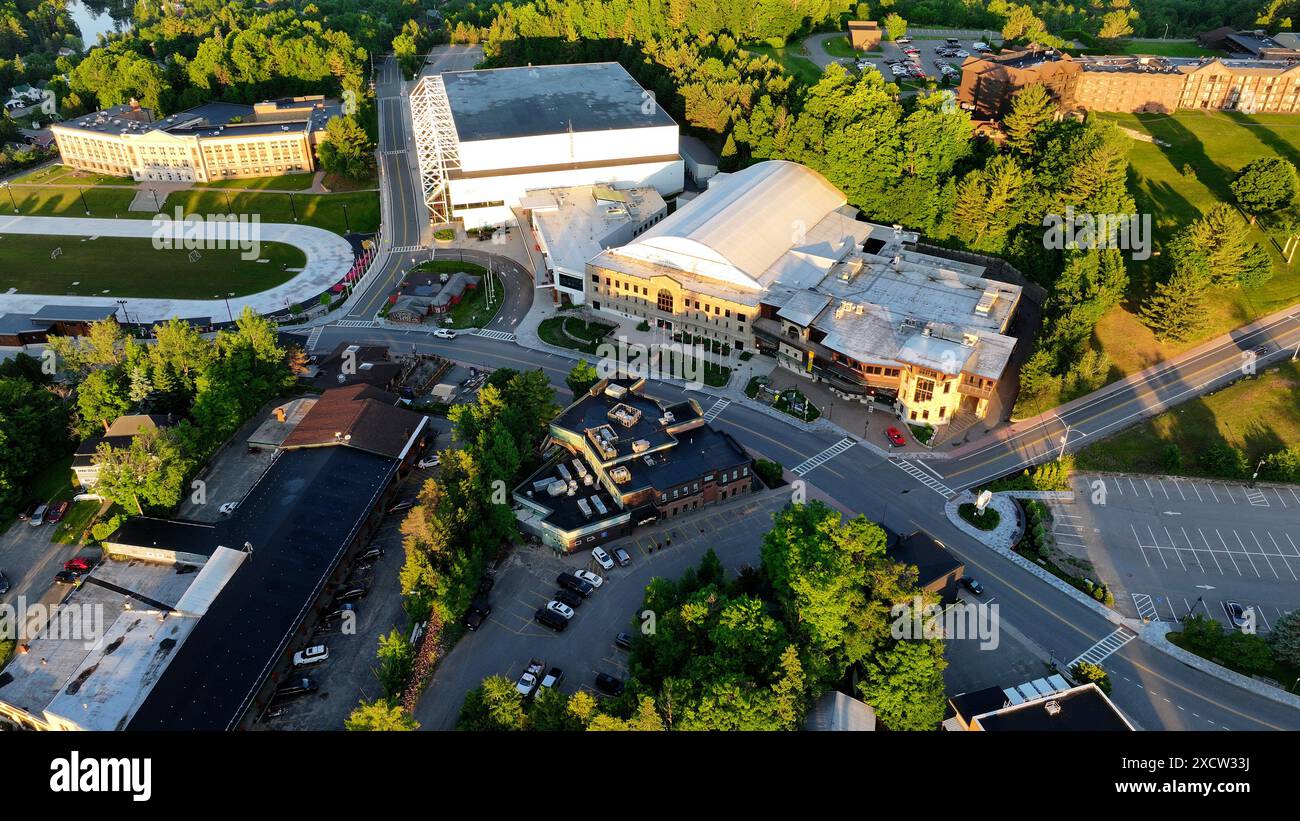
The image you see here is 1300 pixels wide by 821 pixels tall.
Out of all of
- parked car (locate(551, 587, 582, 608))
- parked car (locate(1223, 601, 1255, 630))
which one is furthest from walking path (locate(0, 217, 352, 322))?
parked car (locate(1223, 601, 1255, 630))

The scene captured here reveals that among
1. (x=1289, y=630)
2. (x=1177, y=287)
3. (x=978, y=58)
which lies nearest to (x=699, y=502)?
(x=1289, y=630)

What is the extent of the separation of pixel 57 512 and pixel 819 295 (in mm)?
83025

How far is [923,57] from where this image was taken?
177 metres

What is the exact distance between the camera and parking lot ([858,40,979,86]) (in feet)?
544

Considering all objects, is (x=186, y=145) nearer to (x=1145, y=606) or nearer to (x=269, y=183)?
(x=269, y=183)

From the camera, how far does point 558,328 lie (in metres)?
110

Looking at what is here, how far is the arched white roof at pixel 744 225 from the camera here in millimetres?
105125

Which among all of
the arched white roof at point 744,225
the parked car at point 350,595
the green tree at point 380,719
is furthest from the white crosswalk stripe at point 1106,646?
the parked car at point 350,595

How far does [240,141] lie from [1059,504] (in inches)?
5716

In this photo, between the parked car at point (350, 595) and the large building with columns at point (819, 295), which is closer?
the parked car at point (350, 595)

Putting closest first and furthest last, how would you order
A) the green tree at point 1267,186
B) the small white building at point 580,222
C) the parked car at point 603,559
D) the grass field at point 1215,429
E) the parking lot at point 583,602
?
the parking lot at point 583,602 < the parked car at point 603,559 < the grass field at point 1215,429 < the green tree at point 1267,186 < the small white building at point 580,222

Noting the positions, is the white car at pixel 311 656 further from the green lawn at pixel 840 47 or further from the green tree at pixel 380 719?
the green lawn at pixel 840 47

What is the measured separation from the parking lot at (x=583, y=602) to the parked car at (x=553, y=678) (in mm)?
497

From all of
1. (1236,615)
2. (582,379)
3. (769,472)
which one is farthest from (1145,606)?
(582,379)
